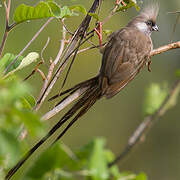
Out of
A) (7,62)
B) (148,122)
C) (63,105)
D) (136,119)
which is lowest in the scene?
(136,119)

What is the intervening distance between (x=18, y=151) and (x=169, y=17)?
583cm

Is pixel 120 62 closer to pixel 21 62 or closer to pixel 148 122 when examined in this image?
pixel 148 122

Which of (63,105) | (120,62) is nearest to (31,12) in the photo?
(63,105)

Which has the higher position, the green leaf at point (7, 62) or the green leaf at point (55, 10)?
the green leaf at point (55, 10)

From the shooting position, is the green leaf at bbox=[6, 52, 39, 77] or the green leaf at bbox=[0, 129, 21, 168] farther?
the green leaf at bbox=[6, 52, 39, 77]

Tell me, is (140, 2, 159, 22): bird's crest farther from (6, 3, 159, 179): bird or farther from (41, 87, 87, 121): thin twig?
(41, 87, 87, 121): thin twig

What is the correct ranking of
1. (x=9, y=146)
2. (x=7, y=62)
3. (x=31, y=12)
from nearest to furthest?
1. (x=9, y=146)
2. (x=31, y=12)
3. (x=7, y=62)

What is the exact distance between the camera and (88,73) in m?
5.57

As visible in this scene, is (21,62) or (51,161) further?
(21,62)

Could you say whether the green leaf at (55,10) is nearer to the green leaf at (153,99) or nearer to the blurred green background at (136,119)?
the green leaf at (153,99)

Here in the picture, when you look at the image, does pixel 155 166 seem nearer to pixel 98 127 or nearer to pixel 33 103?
pixel 98 127

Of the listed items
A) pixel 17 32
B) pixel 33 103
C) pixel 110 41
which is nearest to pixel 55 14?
pixel 33 103

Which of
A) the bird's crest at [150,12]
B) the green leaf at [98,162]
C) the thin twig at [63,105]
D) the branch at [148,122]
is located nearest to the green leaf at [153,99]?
the branch at [148,122]

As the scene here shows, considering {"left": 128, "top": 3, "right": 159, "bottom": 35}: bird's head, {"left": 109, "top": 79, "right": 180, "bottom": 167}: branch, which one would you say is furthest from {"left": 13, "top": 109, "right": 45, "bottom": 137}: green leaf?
{"left": 128, "top": 3, "right": 159, "bottom": 35}: bird's head
